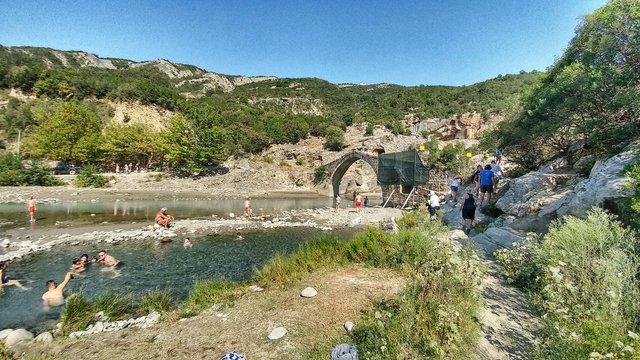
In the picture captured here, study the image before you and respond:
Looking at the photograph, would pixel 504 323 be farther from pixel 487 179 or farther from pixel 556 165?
pixel 556 165

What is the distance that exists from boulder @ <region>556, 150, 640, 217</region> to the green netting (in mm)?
19635

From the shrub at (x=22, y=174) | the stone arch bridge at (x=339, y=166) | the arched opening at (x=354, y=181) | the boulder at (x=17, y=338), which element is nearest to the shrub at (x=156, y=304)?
the boulder at (x=17, y=338)

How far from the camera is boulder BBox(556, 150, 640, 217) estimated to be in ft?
18.9

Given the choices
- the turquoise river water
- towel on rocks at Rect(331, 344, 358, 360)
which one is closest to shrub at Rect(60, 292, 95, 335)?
the turquoise river water

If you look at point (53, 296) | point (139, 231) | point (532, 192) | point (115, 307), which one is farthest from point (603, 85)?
point (139, 231)

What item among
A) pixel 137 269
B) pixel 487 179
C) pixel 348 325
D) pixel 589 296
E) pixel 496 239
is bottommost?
pixel 137 269

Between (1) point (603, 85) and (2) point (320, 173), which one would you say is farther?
(2) point (320, 173)

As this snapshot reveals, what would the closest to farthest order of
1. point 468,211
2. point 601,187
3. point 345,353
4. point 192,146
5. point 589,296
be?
1. point 345,353
2. point 589,296
3. point 601,187
4. point 468,211
5. point 192,146

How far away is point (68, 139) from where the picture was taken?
139 feet

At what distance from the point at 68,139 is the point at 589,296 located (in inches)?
2192

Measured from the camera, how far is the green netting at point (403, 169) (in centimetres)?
2652

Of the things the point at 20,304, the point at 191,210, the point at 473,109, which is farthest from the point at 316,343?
the point at 473,109

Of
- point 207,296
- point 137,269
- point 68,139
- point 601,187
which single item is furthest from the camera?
point 68,139

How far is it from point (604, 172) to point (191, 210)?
26728 millimetres
